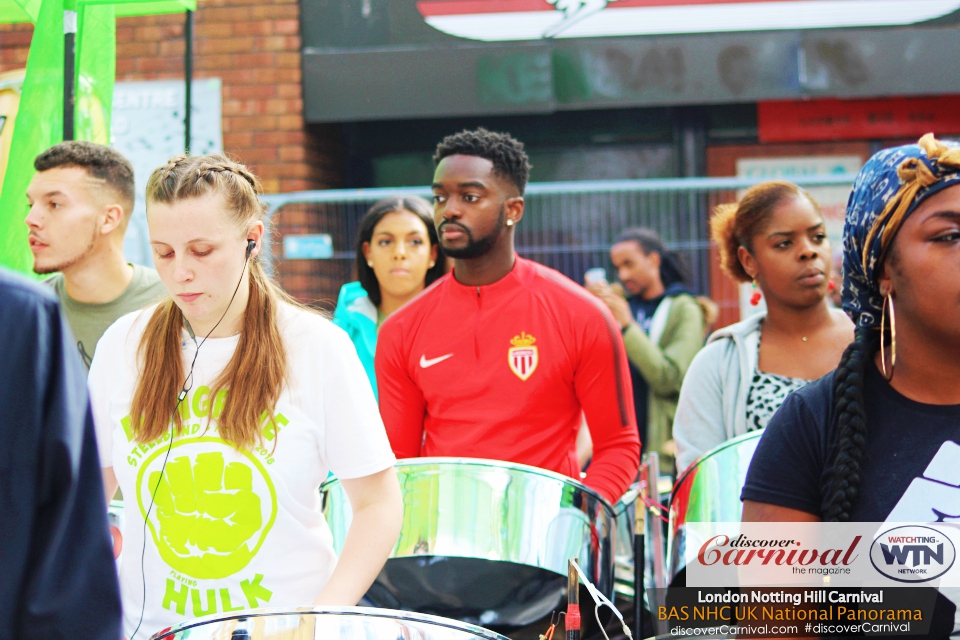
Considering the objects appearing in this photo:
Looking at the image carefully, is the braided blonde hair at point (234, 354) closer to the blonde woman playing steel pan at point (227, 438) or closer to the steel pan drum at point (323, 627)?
the blonde woman playing steel pan at point (227, 438)

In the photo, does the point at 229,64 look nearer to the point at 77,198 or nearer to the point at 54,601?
the point at 77,198

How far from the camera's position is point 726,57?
15.6 feet

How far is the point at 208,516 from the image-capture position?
4.40ft

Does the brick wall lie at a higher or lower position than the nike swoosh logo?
higher

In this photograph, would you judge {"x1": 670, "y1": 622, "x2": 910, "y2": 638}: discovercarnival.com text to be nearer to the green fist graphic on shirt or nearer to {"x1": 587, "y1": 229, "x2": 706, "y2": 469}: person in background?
the green fist graphic on shirt

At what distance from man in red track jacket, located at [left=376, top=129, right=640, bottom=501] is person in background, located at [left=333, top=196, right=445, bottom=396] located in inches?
16.9

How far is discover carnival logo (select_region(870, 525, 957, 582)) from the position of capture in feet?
3.61

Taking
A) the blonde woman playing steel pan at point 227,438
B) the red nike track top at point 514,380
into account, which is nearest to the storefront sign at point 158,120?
the red nike track top at point 514,380

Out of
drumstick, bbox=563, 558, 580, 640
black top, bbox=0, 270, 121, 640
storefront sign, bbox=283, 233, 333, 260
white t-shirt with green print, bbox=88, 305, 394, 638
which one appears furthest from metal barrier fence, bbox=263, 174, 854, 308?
black top, bbox=0, 270, 121, 640

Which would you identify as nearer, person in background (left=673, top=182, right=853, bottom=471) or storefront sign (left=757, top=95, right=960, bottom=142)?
person in background (left=673, top=182, right=853, bottom=471)

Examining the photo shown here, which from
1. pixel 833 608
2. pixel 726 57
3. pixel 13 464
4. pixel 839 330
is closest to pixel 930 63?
pixel 726 57

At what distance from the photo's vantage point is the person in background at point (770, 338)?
2.06 metres

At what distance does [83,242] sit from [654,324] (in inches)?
77.7

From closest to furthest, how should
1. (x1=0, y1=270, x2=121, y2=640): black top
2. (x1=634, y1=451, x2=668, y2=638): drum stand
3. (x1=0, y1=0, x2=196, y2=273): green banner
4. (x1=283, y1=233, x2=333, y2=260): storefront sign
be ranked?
(x1=0, y1=270, x2=121, y2=640): black top → (x1=634, y1=451, x2=668, y2=638): drum stand → (x1=0, y1=0, x2=196, y2=273): green banner → (x1=283, y1=233, x2=333, y2=260): storefront sign
